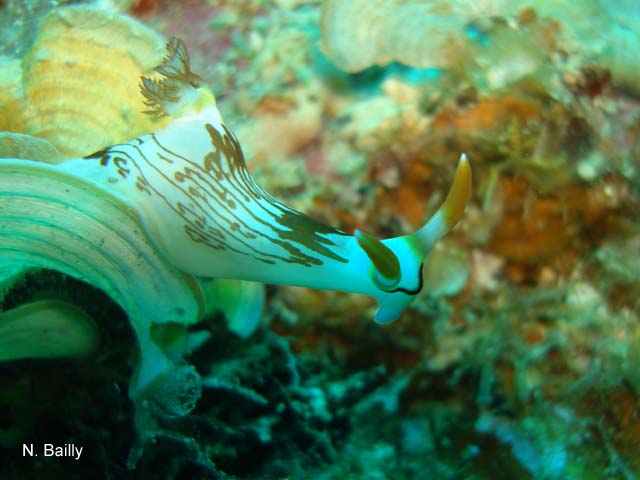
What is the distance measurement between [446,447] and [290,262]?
1.32m

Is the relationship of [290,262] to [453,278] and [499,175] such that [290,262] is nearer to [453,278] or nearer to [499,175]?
[453,278]

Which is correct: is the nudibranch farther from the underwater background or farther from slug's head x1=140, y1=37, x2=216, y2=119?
the underwater background

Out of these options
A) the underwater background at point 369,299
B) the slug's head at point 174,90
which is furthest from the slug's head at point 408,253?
the slug's head at point 174,90

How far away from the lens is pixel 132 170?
2.07 m

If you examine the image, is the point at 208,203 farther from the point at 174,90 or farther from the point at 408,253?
the point at 408,253

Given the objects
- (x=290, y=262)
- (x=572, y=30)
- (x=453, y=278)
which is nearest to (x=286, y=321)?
(x=290, y=262)

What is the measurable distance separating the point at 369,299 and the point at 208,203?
102 centimetres

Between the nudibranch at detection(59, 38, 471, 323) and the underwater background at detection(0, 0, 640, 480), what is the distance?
0.65ft

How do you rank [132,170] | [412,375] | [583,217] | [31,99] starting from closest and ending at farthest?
1. [132,170]
2. [31,99]
3. [583,217]
4. [412,375]

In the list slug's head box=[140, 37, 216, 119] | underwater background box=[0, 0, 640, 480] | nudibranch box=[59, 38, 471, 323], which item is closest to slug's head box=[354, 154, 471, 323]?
nudibranch box=[59, 38, 471, 323]

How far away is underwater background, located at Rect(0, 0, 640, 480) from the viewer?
2340 millimetres

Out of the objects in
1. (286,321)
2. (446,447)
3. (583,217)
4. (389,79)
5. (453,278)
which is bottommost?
(446,447)

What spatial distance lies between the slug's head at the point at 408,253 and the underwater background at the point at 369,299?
0.64 metres

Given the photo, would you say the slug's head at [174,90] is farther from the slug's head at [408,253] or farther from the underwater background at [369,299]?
the slug's head at [408,253]
